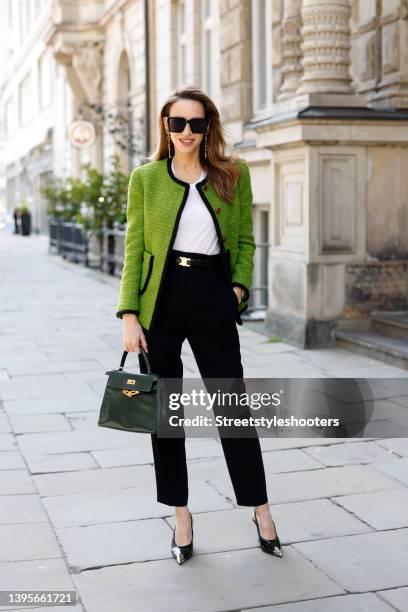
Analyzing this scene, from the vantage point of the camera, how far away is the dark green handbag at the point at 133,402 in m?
3.85

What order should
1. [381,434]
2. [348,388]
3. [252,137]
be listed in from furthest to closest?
1. [252,137]
2. [348,388]
3. [381,434]

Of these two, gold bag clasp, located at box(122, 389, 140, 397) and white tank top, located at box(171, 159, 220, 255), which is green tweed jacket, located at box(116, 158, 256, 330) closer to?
white tank top, located at box(171, 159, 220, 255)

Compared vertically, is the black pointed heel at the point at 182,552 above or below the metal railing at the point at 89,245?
below

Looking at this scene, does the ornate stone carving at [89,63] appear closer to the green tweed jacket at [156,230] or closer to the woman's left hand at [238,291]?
the green tweed jacket at [156,230]

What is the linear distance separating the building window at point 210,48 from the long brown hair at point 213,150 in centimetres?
1069

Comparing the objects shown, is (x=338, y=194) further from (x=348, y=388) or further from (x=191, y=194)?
(x=191, y=194)

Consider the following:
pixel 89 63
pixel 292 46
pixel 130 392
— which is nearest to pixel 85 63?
pixel 89 63

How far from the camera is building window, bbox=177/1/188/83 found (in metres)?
16.9

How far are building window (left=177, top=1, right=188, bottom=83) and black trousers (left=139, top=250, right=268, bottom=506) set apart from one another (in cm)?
1334

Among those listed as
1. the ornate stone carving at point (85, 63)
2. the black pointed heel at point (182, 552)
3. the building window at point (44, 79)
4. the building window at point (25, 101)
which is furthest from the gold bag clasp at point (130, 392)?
the building window at point (25, 101)

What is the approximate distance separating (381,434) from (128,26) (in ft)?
54.3

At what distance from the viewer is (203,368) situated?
4066 millimetres

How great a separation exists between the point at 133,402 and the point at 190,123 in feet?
3.54

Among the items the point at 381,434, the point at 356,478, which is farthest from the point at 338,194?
the point at 356,478
